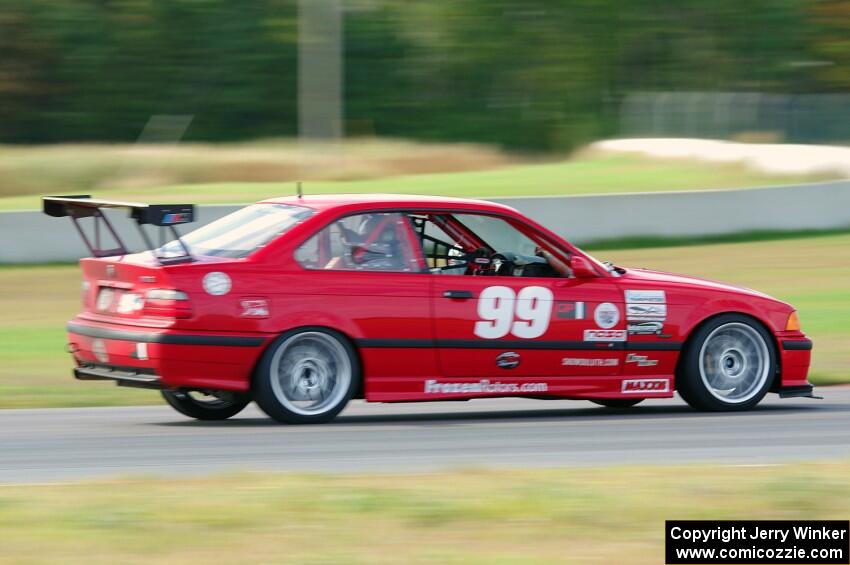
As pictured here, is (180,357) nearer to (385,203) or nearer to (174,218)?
(174,218)

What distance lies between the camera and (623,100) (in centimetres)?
5294

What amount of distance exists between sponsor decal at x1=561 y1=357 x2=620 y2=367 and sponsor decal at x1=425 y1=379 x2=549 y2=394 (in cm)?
22

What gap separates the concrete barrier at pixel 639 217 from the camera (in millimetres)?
20453

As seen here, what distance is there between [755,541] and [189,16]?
4641 centimetres

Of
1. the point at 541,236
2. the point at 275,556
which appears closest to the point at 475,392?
the point at 541,236

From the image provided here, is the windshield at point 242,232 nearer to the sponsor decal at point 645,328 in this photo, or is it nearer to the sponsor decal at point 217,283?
the sponsor decal at point 217,283

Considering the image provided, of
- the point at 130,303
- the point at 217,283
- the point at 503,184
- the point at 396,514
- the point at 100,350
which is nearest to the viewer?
the point at 396,514

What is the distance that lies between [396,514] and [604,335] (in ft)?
12.7

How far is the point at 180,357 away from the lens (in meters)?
8.75

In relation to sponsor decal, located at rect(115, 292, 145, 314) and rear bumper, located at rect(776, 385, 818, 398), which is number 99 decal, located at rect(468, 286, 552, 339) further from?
Result: sponsor decal, located at rect(115, 292, 145, 314)

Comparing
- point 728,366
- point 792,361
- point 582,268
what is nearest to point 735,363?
point 728,366

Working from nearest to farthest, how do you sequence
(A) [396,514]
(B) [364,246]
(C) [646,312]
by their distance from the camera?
(A) [396,514]
(B) [364,246]
(C) [646,312]

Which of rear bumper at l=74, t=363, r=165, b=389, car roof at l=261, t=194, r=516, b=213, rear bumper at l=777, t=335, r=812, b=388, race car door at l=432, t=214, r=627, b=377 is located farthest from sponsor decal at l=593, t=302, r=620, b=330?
rear bumper at l=74, t=363, r=165, b=389

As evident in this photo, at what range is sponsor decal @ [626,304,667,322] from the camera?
9703mm
